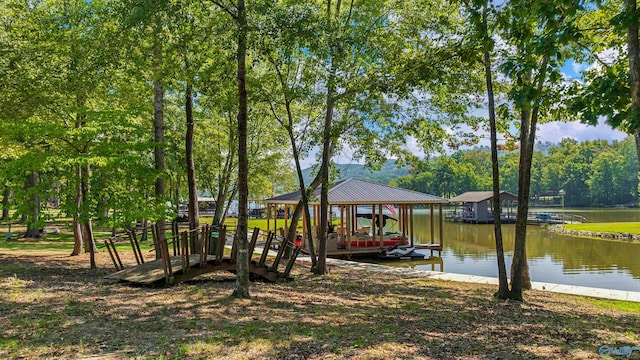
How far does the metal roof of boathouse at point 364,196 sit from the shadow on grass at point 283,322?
33.1 feet

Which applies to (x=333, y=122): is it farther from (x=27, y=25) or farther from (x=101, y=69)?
(x=27, y=25)

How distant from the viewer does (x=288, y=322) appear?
6.12m

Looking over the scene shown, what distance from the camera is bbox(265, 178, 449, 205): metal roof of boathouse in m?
19.7

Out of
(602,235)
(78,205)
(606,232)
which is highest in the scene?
(78,205)

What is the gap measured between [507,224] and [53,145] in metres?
38.2

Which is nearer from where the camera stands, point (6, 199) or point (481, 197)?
point (6, 199)

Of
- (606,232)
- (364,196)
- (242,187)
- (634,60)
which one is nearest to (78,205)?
(242,187)

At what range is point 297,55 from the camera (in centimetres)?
1091

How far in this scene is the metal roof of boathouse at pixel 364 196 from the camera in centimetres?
1969

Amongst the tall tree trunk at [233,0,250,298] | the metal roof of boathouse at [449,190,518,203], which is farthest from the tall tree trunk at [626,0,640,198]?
the metal roof of boathouse at [449,190,518,203]

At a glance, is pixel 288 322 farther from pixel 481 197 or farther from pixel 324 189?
pixel 481 197

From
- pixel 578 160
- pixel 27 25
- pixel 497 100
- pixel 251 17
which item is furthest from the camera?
pixel 578 160

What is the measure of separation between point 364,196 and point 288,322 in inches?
569

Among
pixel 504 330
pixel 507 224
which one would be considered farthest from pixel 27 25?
pixel 507 224
